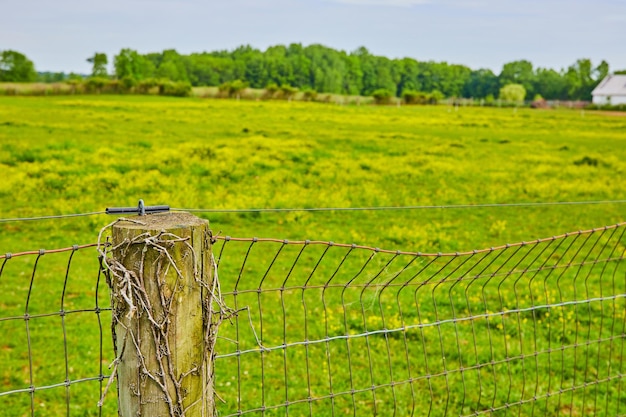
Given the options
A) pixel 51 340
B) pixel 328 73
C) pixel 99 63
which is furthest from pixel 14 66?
pixel 51 340

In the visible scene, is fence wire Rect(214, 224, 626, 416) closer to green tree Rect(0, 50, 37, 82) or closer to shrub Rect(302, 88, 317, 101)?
shrub Rect(302, 88, 317, 101)

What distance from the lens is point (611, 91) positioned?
3720 inches

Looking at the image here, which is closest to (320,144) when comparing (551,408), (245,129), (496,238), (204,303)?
(245,129)

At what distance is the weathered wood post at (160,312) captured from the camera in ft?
7.94

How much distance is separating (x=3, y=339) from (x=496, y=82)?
13194 centimetres

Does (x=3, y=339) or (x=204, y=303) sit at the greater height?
(x=204, y=303)

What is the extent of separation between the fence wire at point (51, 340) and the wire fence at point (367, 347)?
23 mm

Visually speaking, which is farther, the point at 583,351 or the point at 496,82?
the point at 496,82

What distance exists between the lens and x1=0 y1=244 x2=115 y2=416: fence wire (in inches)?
252

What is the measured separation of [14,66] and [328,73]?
55.0 m

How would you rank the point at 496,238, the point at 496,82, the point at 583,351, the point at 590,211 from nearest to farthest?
1. the point at 583,351
2. the point at 496,238
3. the point at 590,211
4. the point at 496,82

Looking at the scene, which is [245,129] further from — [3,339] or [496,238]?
[3,339]

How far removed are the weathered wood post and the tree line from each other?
277 ft

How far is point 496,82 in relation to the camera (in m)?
131
